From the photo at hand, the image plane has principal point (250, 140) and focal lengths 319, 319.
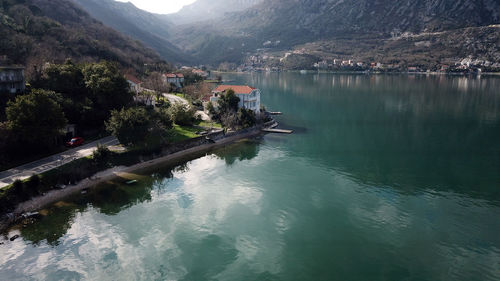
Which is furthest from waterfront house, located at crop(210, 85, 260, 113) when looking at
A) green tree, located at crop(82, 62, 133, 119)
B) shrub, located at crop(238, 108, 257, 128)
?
green tree, located at crop(82, 62, 133, 119)

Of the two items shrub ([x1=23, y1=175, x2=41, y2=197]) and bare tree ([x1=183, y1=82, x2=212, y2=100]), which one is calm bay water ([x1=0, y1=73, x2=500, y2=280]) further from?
bare tree ([x1=183, y1=82, x2=212, y2=100])

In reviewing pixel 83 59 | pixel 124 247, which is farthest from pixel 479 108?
pixel 83 59

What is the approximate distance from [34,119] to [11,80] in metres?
12.0

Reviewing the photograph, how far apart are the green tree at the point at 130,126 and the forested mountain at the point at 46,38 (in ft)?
60.4

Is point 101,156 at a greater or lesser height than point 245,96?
lesser

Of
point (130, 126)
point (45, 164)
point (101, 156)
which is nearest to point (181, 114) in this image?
point (130, 126)

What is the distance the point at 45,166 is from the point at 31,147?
12.1 ft

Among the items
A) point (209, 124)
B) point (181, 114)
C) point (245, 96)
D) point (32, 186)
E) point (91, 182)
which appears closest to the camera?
point (32, 186)

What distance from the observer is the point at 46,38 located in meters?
71.4

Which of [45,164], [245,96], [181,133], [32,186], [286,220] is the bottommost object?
[286,220]

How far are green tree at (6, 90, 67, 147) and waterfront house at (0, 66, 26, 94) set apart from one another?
8.51 m

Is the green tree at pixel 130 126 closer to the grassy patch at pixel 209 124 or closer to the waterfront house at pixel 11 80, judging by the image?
the waterfront house at pixel 11 80

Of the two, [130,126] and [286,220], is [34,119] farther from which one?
[286,220]

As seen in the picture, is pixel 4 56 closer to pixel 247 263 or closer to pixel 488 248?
pixel 247 263
